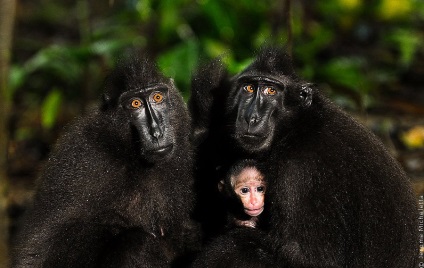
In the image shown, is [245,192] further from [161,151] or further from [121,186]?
[121,186]

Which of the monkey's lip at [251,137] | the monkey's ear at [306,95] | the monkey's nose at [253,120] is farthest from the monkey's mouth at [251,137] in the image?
the monkey's ear at [306,95]

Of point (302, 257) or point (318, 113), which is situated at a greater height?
point (318, 113)

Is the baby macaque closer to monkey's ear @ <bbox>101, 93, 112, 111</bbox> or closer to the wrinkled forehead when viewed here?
the wrinkled forehead

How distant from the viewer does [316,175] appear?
629cm

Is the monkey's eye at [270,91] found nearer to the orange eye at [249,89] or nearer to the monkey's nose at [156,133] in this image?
the orange eye at [249,89]

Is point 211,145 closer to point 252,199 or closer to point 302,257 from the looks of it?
point 252,199

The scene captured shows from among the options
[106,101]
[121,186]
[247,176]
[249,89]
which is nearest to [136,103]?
[106,101]

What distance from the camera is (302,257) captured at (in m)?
6.17

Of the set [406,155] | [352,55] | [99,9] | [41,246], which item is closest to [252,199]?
[41,246]

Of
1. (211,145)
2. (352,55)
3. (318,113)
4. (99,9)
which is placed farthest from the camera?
(99,9)

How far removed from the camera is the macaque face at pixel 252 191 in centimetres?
655

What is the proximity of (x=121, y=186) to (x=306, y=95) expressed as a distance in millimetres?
1647

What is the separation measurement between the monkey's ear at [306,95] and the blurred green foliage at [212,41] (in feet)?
2.32

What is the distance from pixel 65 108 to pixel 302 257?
775 cm
